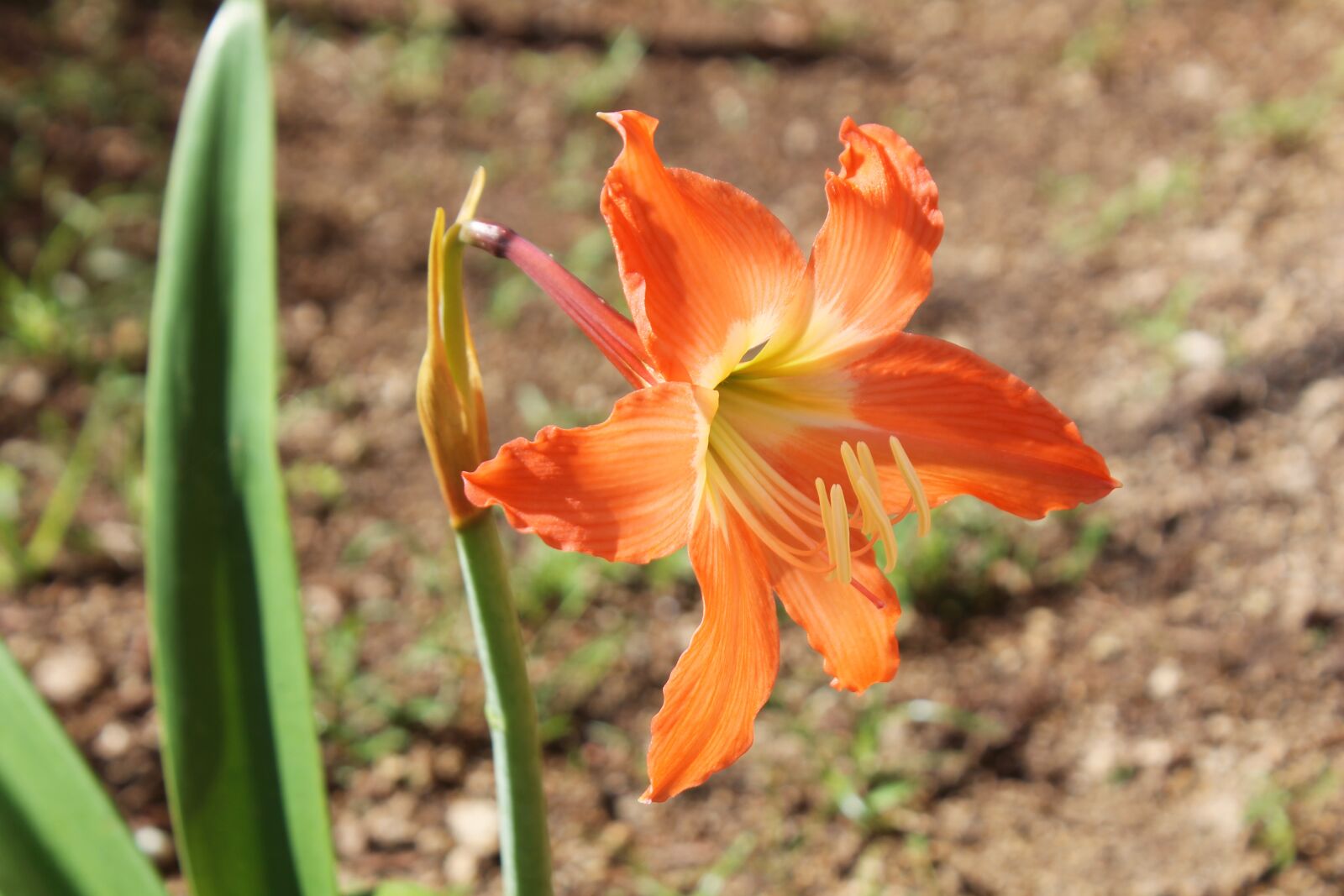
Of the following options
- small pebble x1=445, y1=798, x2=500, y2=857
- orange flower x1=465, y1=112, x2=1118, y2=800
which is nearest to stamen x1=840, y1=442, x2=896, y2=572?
orange flower x1=465, y1=112, x2=1118, y2=800

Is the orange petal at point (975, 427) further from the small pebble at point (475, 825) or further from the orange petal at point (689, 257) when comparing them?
the small pebble at point (475, 825)

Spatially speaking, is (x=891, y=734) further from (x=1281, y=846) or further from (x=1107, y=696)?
(x=1281, y=846)

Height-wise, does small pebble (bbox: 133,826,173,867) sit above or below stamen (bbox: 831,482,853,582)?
below

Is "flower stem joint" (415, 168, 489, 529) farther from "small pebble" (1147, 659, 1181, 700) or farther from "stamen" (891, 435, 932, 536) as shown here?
"small pebble" (1147, 659, 1181, 700)

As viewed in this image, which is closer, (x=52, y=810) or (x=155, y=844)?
(x=52, y=810)

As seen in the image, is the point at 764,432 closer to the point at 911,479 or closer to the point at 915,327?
the point at 911,479

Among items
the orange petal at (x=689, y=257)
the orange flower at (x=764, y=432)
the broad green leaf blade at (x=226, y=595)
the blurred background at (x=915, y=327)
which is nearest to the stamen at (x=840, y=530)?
the orange flower at (x=764, y=432)

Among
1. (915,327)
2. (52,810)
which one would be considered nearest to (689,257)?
(52,810)
